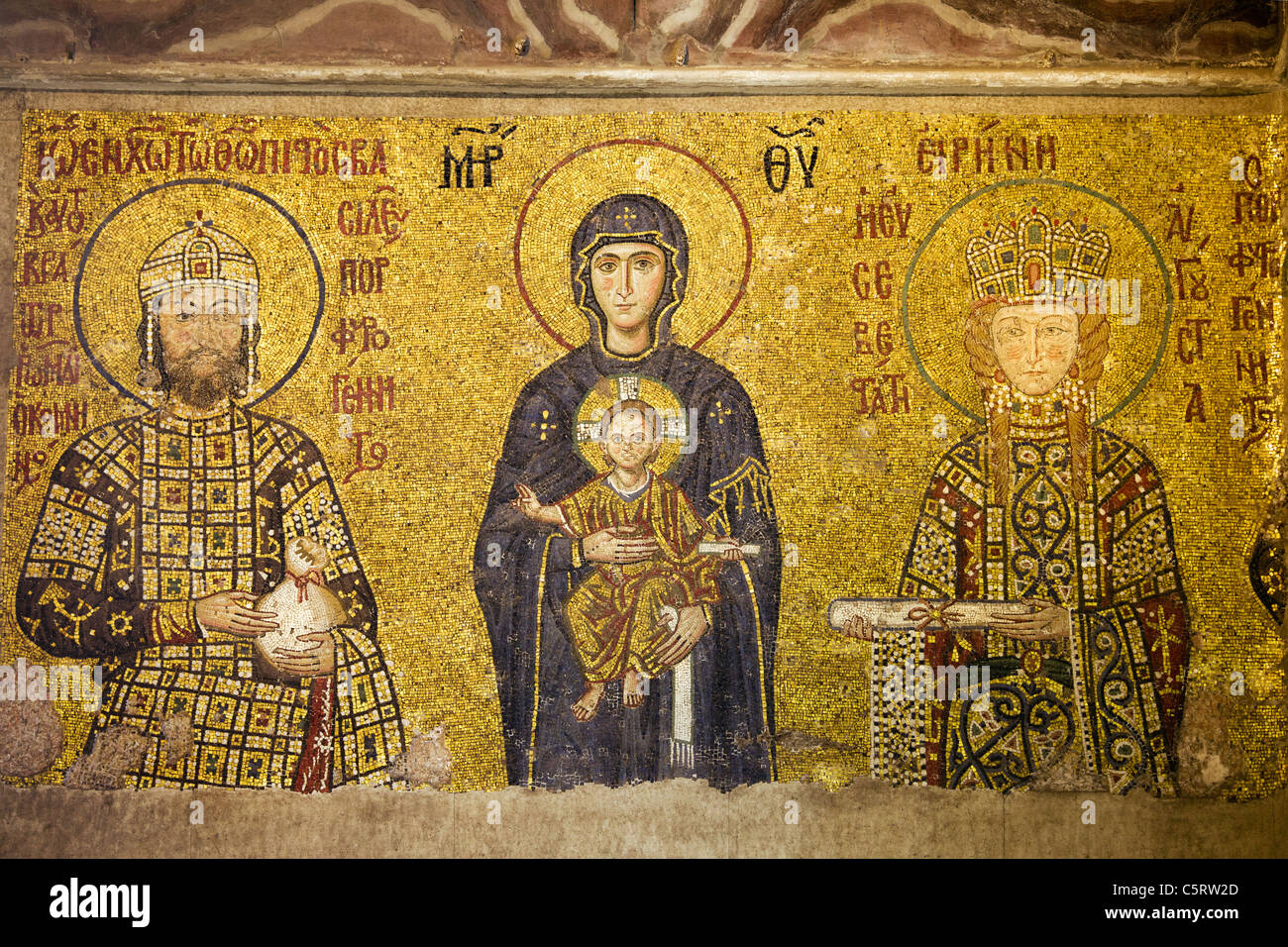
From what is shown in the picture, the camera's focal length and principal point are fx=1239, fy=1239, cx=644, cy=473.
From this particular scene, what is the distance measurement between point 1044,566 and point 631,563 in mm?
1882

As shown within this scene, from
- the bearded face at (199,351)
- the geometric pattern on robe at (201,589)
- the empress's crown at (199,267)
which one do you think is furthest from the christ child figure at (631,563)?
the empress's crown at (199,267)

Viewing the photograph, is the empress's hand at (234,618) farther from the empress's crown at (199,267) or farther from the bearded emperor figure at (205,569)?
the empress's crown at (199,267)

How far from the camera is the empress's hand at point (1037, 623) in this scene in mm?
5609

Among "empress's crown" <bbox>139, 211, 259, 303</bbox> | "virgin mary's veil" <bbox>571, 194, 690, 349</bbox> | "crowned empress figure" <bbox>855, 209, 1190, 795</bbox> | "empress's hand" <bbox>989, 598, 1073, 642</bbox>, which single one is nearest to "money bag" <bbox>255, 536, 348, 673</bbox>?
"empress's crown" <bbox>139, 211, 259, 303</bbox>

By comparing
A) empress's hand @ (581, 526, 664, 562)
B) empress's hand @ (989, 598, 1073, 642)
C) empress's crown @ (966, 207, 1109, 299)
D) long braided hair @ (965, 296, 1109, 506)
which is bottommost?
empress's hand @ (989, 598, 1073, 642)

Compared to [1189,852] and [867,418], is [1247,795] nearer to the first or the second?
[1189,852]

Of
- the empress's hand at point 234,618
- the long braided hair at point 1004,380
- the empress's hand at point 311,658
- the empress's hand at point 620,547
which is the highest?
the long braided hair at point 1004,380

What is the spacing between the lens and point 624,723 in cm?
559

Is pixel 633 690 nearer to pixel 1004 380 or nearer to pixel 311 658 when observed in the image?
pixel 311 658

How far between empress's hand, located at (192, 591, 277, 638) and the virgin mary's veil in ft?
6.50

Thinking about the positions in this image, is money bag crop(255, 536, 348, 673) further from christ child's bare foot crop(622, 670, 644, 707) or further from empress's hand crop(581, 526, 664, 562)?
christ child's bare foot crop(622, 670, 644, 707)

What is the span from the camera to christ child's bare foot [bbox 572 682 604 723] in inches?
221

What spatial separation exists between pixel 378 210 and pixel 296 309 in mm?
593

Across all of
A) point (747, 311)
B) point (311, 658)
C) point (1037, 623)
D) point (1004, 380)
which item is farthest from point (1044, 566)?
point (311, 658)
